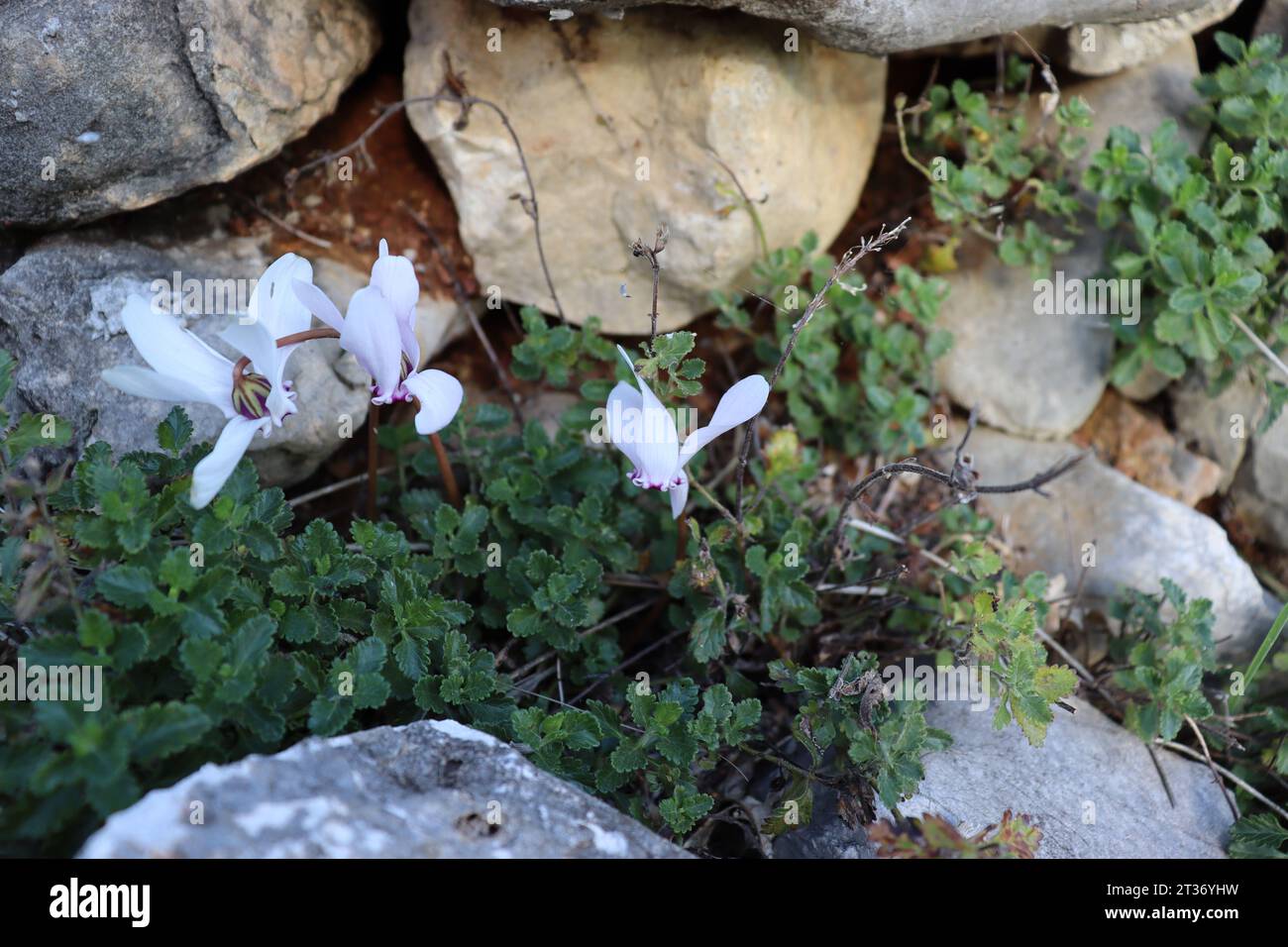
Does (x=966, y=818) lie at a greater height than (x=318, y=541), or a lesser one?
lesser

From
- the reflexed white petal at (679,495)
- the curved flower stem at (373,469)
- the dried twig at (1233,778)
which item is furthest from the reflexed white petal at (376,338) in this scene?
the dried twig at (1233,778)

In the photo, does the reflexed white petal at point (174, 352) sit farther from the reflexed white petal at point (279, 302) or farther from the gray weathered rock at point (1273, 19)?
the gray weathered rock at point (1273, 19)

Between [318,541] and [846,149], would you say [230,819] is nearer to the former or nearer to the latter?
[318,541]

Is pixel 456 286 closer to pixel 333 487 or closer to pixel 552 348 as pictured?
pixel 552 348

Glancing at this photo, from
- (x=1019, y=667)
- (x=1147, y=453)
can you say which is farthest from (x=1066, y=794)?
(x=1147, y=453)

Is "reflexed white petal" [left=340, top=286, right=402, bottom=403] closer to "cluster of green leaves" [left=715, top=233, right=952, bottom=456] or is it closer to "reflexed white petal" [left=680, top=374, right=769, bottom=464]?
"reflexed white petal" [left=680, top=374, right=769, bottom=464]
